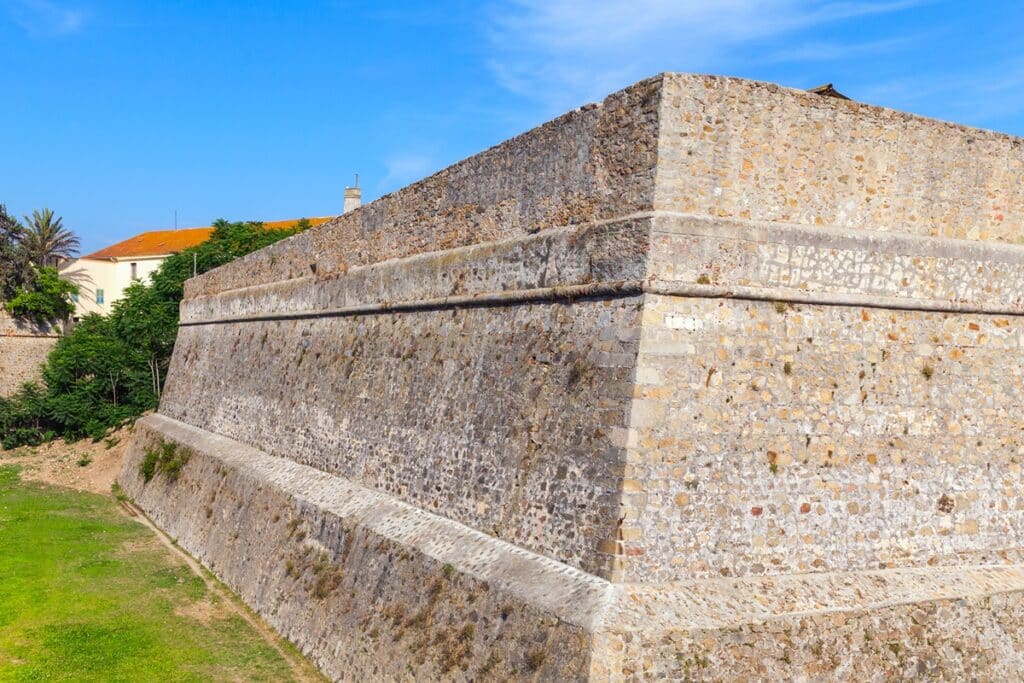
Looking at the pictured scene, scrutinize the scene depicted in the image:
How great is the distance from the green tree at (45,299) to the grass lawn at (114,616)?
19.7m

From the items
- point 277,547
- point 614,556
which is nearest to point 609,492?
point 614,556

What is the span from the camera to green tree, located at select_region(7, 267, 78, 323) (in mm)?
35737

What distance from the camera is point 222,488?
16.1 meters

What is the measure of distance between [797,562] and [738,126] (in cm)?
357

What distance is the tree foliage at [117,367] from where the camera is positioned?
93.1 ft

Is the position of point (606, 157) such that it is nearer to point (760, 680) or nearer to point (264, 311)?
point (760, 680)

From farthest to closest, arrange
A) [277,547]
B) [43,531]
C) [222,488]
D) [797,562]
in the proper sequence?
[43,531] → [222,488] → [277,547] → [797,562]

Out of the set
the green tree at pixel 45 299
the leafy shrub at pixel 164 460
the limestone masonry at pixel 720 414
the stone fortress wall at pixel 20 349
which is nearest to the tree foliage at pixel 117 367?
the stone fortress wall at pixel 20 349

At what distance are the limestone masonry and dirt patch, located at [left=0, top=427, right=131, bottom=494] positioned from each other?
1523 centimetres

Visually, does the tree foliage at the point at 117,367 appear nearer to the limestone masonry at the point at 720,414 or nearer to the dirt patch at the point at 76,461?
the dirt patch at the point at 76,461

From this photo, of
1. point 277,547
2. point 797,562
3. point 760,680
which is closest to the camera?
point 760,680

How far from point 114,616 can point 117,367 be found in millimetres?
17516

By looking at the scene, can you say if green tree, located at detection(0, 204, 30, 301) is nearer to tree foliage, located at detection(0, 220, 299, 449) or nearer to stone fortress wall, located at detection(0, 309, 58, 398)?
stone fortress wall, located at detection(0, 309, 58, 398)

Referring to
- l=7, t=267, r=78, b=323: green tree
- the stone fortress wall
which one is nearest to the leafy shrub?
the stone fortress wall
